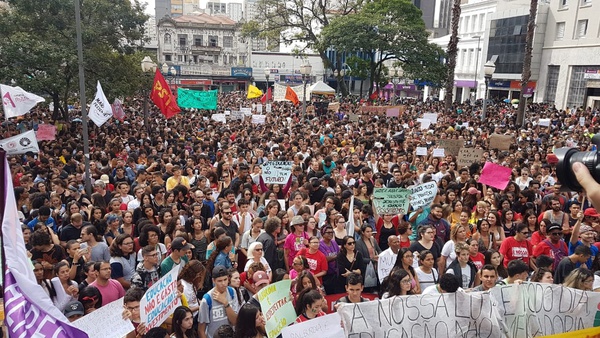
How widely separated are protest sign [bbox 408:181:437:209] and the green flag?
14.7 metres

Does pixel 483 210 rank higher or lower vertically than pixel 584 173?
lower

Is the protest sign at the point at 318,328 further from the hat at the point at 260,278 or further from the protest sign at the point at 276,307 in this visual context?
the hat at the point at 260,278

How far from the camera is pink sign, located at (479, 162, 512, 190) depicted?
9.88 metres

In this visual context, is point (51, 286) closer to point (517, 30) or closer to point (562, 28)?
point (562, 28)

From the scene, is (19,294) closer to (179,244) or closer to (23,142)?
(179,244)

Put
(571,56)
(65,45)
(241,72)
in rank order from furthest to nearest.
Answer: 1. (241,72)
2. (571,56)
3. (65,45)

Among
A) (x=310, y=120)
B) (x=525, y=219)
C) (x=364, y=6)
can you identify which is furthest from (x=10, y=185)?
(x=364, y=6)

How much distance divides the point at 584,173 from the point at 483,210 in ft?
18.4

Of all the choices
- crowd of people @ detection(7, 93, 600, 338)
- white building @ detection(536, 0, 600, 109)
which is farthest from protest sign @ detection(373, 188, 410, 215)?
white building @ detection(536, 0, 600, 109)

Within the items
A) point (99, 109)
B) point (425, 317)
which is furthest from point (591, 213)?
point (99, 109)

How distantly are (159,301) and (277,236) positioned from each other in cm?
285

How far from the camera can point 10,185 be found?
338 cm

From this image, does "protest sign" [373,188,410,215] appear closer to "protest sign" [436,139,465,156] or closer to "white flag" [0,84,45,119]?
"protest sign" [436,139,465,156]

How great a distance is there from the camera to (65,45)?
17.9 metres
